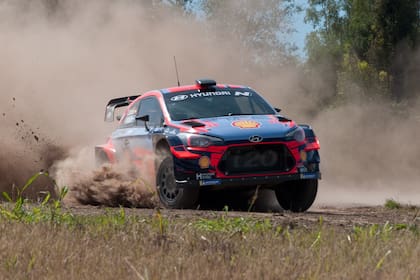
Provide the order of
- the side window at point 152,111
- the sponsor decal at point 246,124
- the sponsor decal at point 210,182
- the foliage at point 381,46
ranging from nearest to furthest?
the sponsor decal at point 210,182 → the sponsor decal at point 246,124 → the side window at point 152,111 → the foliage at point 381,46

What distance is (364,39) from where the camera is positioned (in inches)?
1977

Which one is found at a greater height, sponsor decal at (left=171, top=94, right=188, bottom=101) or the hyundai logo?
sponsor decal at (left=171, top=94, right=188, bottom=101)

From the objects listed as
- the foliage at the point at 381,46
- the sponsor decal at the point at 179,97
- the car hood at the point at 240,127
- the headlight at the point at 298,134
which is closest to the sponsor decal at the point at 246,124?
the car hood at the point at 240,127

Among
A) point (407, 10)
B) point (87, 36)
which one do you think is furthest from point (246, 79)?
point (407, 10)

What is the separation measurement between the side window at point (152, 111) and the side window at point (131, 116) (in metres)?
0.11

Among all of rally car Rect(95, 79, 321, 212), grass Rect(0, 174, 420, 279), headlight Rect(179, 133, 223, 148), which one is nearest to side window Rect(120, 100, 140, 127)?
rally car Rect(95, 79, 321, 212)

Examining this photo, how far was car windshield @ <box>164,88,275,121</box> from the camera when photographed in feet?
39.2

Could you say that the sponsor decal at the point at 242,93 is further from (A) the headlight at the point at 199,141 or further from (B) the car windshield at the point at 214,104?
(A) the headlight at the point at 199,141

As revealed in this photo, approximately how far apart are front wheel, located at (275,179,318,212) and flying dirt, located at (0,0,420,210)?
11.3ft

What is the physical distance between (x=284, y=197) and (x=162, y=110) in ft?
6.11

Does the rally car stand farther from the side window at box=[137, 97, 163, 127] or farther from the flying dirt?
the flying dirt

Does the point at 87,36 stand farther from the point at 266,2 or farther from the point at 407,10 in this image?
the point at 266,2

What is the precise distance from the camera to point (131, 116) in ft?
43.2

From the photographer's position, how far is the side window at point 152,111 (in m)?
12.1
